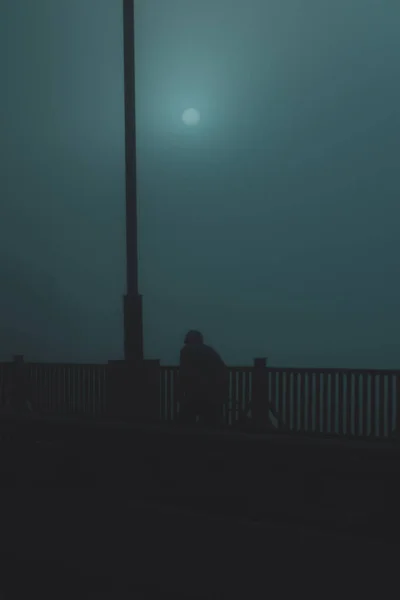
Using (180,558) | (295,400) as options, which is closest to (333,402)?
(295,400)

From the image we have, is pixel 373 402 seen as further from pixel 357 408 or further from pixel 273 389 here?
pixel 273 389

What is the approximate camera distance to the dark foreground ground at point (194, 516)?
15.8 ft

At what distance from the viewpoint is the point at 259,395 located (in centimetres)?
1176

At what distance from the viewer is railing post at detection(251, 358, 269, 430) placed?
11.7 meters

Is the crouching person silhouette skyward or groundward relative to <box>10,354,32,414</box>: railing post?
skyward

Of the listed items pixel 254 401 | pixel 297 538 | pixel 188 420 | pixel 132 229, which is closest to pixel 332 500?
pixel 297 538

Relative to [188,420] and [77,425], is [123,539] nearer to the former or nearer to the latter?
[77,425]

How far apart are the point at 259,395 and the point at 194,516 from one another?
5.99m

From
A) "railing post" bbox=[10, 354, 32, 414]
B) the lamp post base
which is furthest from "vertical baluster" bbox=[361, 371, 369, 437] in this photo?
"railing post" bbox=[10, 354, 32, 414]

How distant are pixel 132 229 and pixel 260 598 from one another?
6215 mm

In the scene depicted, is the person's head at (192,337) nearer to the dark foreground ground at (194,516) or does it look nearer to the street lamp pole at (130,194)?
the street lamp pole at (130,194)

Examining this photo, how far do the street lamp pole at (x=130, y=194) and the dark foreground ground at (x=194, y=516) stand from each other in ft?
8.24

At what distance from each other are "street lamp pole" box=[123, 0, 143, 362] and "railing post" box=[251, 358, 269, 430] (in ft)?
8.22

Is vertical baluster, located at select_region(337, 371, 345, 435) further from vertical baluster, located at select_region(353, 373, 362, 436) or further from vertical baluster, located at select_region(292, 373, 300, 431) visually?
vertical baluster, located at select_region(292, 373, 300, 431)
